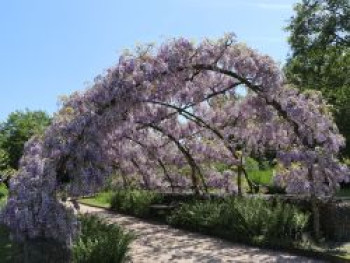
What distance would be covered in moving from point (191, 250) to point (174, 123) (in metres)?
5.70

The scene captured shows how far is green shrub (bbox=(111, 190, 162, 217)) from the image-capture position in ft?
57.4

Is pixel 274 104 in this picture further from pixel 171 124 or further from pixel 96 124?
pixel 171 124

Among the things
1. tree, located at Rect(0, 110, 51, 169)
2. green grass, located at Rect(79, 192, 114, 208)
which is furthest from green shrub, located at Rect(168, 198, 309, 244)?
tree, located at Rect(0, 110, 51, 169)

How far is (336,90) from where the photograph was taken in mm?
30750

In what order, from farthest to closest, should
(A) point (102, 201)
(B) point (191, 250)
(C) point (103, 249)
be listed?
(A) point (102, 201) < (B) point (191, 250) < (C) point (103, 249)

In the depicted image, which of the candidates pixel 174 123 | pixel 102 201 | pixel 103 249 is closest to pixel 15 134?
pixel 102 201

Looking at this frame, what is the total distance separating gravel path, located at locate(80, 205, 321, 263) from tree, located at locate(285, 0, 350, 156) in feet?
63.2

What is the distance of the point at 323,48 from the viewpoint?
3130cm

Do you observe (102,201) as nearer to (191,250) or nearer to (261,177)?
(261,177)

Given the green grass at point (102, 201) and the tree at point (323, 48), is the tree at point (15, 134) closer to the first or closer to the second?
the green grass at point (102, 201)

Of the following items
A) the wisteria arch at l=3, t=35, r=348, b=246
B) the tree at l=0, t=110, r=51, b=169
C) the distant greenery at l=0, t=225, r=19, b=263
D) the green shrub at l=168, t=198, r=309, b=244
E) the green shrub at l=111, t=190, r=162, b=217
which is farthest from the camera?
the tree at l=0, t=110, r=51, b=169

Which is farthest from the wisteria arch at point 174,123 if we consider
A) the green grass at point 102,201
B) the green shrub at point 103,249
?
the green grass at point 102,201

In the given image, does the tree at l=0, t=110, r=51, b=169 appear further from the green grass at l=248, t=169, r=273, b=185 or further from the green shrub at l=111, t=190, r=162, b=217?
the green shrub at l=111, t=190, r=162, b=217

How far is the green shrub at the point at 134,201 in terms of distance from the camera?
17.5 m
